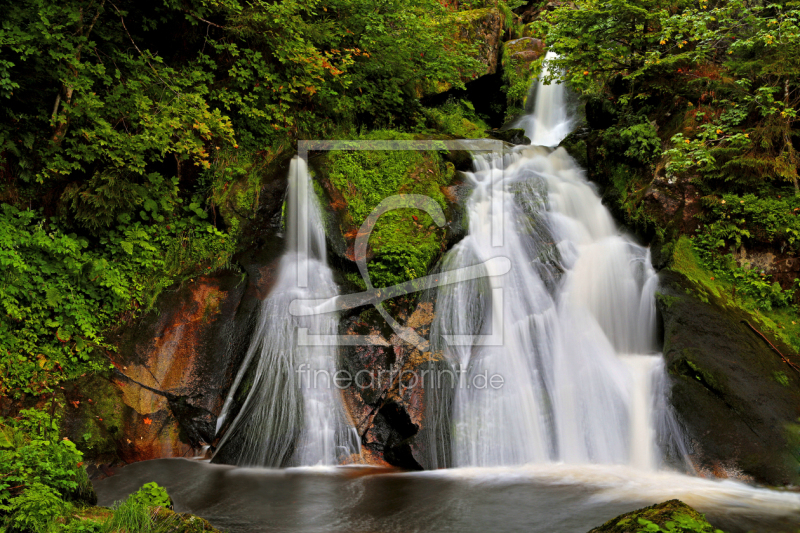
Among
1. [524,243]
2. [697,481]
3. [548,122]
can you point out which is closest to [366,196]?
[524,243]

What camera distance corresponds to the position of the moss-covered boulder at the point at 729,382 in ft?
17.4

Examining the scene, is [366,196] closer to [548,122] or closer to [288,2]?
[288,2]

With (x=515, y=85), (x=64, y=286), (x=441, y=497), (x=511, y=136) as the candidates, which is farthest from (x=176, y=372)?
(x=515, y=85)

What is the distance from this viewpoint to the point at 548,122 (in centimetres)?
1344

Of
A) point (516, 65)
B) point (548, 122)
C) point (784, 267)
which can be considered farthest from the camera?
point (516, 65)

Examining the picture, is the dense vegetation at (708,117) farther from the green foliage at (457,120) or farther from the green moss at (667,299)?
the green foliage at (457,120)

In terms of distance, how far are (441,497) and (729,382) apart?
3.79m

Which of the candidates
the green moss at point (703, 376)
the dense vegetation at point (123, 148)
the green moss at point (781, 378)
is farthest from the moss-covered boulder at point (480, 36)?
the green moss at point (781, 378)

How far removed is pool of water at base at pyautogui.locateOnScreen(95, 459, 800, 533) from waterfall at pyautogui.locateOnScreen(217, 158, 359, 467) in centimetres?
27

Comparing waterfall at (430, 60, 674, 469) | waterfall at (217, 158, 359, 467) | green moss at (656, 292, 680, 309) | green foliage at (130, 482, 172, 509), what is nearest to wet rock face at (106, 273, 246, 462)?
waterfall at (217, 158, 359, 467)

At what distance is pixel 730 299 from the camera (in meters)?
6.92

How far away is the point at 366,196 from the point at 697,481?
602 centimetres

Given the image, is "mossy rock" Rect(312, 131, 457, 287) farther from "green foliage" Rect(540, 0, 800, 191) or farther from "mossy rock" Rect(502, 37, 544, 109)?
"mossy rock" Rect(502, 37, 544, 109)

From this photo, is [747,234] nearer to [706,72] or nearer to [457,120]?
[706,72]
